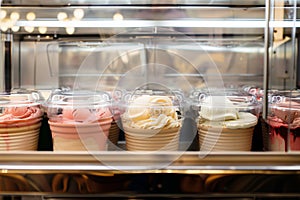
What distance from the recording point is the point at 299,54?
5.68 feet

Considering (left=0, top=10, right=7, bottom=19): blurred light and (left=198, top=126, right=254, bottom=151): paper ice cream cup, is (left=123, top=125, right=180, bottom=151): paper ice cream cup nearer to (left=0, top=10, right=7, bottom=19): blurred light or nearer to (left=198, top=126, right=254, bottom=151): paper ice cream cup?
(left=198, top=126, right=254, bottom=151): paper ice cream cup

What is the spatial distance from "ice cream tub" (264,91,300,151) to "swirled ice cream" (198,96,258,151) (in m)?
0.05

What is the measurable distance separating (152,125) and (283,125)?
33cm

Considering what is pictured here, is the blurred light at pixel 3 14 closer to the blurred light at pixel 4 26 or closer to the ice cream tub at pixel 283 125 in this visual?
the blurred light at pixel 4 26

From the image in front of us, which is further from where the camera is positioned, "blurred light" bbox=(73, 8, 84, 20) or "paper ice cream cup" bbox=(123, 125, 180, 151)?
"blurred light" bbox=(73, 8, 84, 20)

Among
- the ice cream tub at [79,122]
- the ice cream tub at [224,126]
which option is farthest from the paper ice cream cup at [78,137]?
the ice cream tub at [224,126]

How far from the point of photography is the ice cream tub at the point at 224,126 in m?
0.74

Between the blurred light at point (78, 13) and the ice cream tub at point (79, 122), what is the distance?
117 cm

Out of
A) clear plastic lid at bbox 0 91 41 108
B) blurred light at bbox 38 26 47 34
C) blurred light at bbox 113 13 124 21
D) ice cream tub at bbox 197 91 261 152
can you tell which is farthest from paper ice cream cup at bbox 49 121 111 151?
blurred light at bbox 38 26 47 34

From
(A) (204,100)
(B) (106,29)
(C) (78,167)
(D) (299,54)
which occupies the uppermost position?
(B) (106,29)

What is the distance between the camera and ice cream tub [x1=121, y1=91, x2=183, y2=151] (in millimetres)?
724

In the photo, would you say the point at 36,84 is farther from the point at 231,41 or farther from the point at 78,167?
the point at 78,167

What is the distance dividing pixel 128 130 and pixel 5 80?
127 cm

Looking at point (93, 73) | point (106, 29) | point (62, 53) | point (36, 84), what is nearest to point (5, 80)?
point (36, 84)
